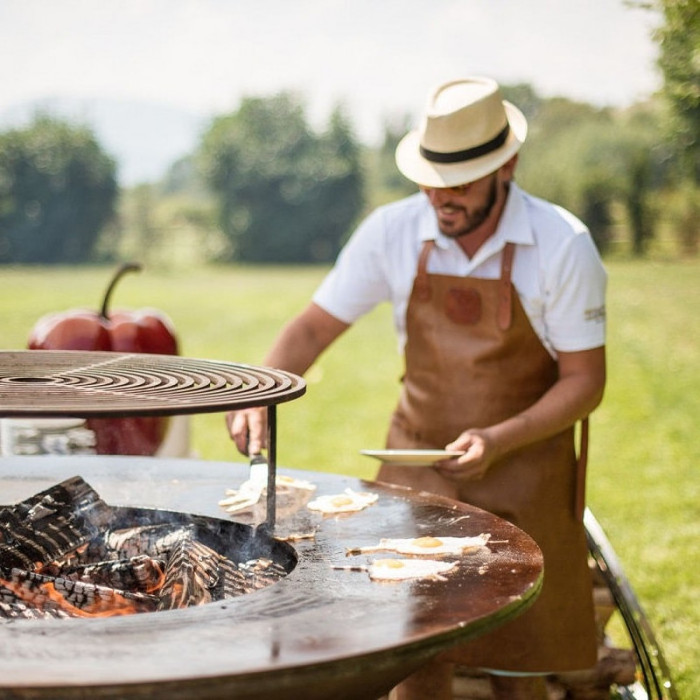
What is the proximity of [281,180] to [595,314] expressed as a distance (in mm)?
27348

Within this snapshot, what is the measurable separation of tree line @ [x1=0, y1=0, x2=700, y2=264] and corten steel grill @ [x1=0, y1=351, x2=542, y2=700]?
15.8 meters

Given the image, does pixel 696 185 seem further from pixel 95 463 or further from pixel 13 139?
pixel 13 139

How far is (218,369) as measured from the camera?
93.3 inches

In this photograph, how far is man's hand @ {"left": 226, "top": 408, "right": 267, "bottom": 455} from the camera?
8.75 feet

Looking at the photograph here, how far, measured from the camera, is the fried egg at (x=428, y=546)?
2023 mm

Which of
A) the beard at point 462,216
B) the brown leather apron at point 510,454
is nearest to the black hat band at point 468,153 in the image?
the beard at point 462,216

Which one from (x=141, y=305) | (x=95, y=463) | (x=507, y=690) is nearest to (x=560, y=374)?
(x=507, y=690)

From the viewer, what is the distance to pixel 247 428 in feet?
8.85

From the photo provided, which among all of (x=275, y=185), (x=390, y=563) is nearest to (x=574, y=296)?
(x=390, y=563)

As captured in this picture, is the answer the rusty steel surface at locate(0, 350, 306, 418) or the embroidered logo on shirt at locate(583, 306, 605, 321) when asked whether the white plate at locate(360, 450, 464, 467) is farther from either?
the embroidered logo on shirt at locate(583, 306, 605, 321)

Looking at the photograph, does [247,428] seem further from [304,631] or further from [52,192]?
[52,192]

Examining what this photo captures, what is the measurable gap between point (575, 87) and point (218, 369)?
21.4 m

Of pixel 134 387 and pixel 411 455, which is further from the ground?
pixel 134 387

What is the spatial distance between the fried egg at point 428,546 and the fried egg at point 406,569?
6 centimetres
